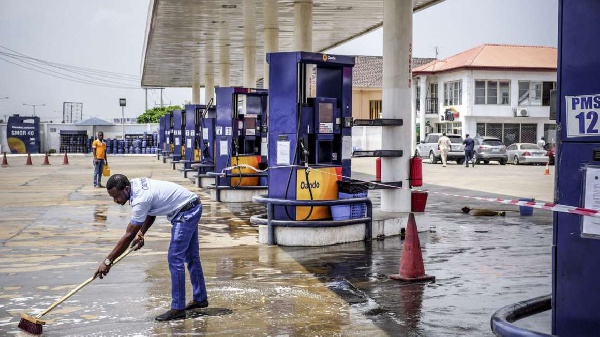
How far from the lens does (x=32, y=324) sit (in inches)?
279

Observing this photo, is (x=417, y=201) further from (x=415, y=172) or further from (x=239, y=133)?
(x=239, y=133)

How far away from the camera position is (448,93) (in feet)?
198

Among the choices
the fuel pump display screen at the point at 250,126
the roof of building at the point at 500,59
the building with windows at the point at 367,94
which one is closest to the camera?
the fuel pump display screen at the point at 250,126

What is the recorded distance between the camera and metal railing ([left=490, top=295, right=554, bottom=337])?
19.0ft

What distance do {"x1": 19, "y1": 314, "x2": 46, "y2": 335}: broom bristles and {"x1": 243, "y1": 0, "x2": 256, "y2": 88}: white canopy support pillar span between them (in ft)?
60.2

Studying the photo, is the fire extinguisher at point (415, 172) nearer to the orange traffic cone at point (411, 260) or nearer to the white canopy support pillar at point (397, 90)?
the white canopy support pillar at point (397, 90)

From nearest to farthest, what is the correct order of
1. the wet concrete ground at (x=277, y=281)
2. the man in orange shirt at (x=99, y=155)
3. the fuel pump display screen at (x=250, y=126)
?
the wet concrete ground at (x=277, y=281) < the fuel pump display screen at (x=250, y=126) < the man in orange shirt at (x=99, y=155)

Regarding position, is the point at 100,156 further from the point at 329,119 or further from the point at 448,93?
the point at 448,93

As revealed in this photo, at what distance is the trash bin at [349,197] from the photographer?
41.6ft

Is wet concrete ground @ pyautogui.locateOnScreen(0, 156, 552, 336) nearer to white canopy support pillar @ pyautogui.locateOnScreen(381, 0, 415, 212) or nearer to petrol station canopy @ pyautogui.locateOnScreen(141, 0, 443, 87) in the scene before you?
white canopy support pillar @ pyautogui.locateOnScreen(381, 0, 415, 212)

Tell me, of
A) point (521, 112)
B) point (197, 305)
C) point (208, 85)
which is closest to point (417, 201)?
point (197, 305)

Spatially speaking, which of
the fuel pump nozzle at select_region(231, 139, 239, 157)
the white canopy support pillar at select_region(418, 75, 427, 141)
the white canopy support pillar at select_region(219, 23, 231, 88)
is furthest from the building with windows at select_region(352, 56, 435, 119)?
the fuel pump nozzle at select_region(231, 139, 239, 157)

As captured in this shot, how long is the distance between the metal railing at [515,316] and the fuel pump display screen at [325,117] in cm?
653

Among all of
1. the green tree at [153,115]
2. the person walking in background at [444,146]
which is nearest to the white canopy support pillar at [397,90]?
the person walking in background at [444,146]
